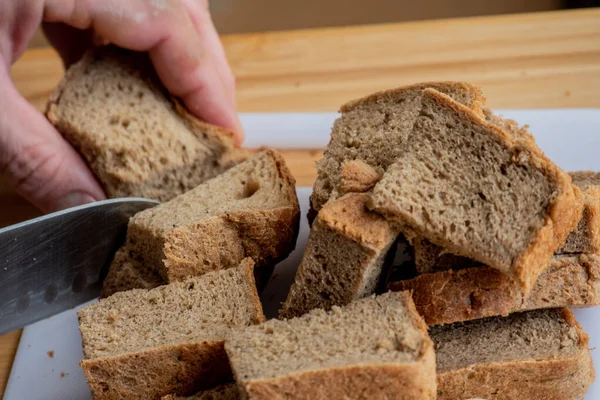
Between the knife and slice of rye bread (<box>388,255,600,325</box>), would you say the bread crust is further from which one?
slice of rye bread (<box>388,255,600,325</box>)

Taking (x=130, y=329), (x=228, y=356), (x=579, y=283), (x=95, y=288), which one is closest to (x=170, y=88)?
(x=95, y=288)

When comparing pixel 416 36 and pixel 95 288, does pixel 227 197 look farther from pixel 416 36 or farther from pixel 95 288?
pixel 416 36

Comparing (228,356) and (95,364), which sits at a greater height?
(228,356)

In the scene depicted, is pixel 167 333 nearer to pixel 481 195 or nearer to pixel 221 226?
pixel 221 226

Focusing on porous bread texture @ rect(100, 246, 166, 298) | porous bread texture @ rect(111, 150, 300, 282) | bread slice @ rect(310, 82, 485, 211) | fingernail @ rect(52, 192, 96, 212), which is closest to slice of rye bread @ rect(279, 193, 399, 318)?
bread slice @ rect(310, 82, 485, 211)

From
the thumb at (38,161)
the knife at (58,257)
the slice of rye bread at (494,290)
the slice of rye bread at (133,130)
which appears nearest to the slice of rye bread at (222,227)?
the knife at (58,257)

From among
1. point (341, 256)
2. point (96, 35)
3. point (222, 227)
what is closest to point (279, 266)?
point (222, 227)
